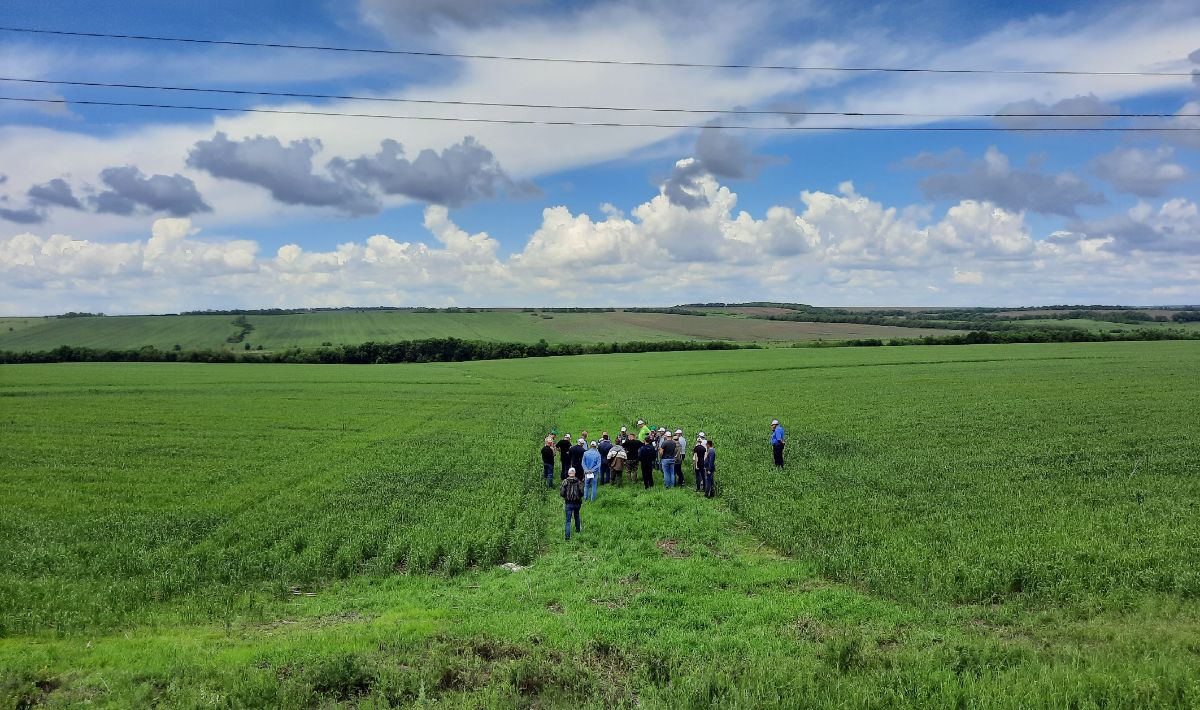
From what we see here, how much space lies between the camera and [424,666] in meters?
9.77

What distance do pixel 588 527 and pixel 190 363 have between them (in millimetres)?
109672

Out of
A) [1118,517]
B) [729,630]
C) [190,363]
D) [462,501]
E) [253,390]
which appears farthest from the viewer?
[190,363]

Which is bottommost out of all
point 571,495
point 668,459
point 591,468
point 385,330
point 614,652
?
point 614,652

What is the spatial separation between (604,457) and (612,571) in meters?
10.3

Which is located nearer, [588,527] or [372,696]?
[372,696]

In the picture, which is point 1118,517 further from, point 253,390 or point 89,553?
point 253,390

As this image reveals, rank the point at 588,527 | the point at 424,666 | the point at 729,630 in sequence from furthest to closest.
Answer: the point at 588,527 → the point at 729,630 → the point at 424,666

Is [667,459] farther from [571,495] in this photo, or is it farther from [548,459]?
[571,495]

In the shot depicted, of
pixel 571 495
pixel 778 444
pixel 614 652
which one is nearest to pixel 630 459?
pixel 778 444

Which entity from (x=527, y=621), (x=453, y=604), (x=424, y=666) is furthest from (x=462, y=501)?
(x=424, y=666)

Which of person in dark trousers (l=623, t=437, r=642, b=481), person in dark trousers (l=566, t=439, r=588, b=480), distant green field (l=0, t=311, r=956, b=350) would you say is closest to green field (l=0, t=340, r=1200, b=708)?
person in dark trousers (l=566, t=439, r=588, b=480)

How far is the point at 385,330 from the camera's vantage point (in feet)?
518

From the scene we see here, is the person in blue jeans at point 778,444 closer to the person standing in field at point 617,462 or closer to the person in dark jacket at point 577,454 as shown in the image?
the person standing in field at point 617,462

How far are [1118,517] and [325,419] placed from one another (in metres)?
40.3
